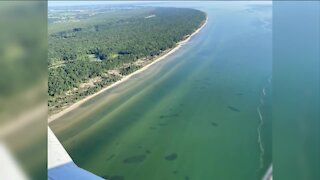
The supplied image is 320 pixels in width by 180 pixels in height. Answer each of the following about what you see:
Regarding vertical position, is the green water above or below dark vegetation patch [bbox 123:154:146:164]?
above

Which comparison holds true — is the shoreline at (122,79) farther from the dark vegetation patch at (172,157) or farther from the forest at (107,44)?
the dark vegetation patch at (172,157)

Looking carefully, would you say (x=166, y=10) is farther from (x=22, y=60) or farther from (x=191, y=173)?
Answer: (x=22, y=60)

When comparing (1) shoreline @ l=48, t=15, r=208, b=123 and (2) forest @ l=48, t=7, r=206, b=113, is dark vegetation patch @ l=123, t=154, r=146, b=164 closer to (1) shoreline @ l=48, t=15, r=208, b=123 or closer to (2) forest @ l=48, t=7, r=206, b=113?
(1) shoreline @ l=48, t=15, r=208, b=123

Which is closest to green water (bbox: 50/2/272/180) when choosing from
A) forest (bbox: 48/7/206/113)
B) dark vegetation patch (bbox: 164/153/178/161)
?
dark vegetation patch (bbox: 164/153/178/161)

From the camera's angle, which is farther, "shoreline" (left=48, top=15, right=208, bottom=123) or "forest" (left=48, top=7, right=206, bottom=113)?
"forest" (left=48, top=7, right=206, bottom=113)

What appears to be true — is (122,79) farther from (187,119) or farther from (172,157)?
(172,157)

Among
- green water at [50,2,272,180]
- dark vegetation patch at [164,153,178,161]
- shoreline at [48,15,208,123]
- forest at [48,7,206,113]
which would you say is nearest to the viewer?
green water at [50,2,272,180]

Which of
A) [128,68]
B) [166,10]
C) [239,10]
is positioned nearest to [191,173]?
[128,68]

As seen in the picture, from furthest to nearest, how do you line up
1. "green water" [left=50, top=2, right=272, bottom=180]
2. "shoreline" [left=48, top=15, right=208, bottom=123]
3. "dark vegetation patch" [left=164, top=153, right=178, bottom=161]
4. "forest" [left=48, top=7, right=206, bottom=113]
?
"forest" [left=48, top=7, right=206, bottom=113], "shoreline" [left=48, top=15, right=208, bottom=123], "dark vegetation patch" [left=164, top=153, right=178, bottom=161], "green water" [left=50, top=2, right=272, bottom=180]

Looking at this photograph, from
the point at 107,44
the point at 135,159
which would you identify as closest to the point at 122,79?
the point at 107,44
